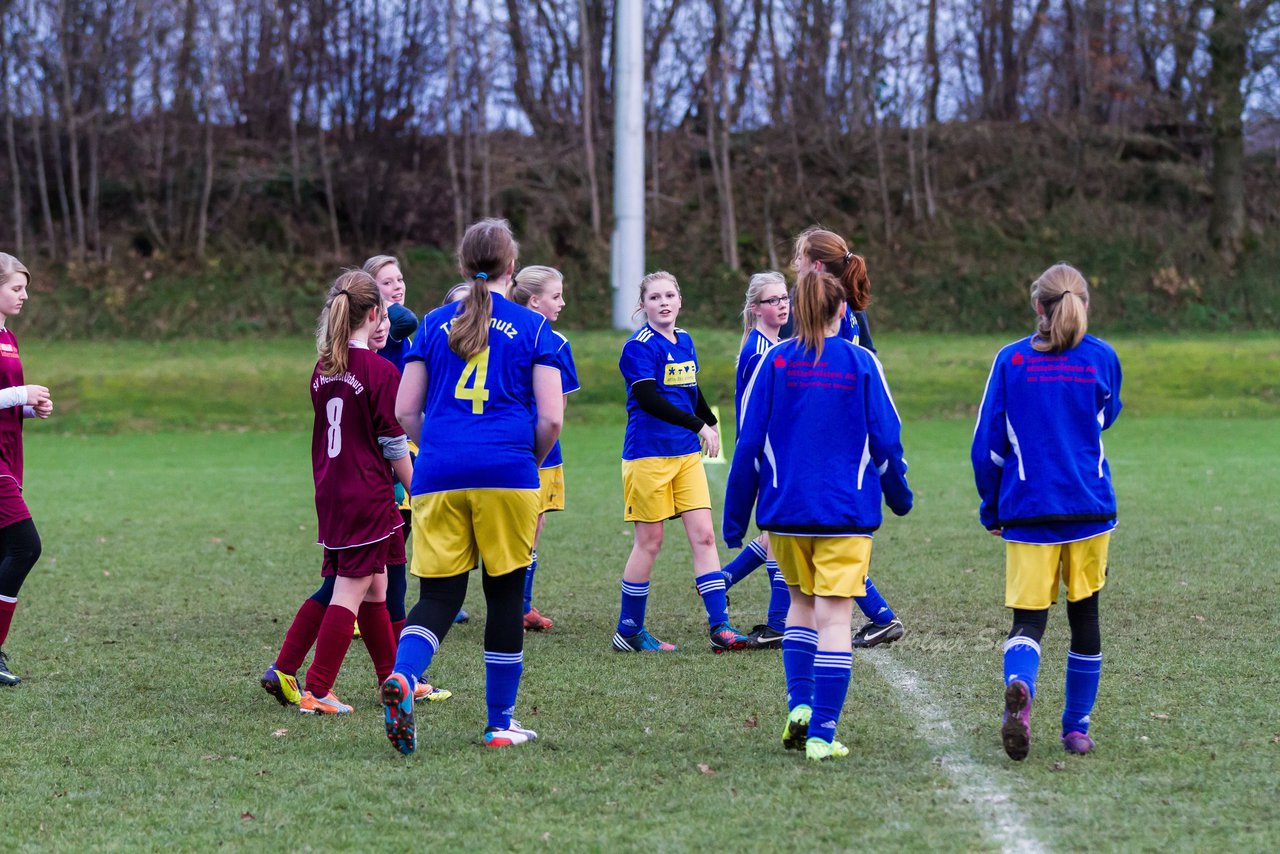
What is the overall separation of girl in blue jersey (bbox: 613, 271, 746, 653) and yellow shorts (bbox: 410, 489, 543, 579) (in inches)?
70.4

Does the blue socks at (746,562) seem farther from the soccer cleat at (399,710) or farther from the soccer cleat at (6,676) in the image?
the soccer cleat at (6,676)

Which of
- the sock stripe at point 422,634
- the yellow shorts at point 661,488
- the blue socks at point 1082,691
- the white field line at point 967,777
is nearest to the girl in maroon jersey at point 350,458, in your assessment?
the sock stripe at point 422,634

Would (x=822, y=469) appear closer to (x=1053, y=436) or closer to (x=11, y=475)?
(x=1053, y=436)

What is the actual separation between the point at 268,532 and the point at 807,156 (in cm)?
2230

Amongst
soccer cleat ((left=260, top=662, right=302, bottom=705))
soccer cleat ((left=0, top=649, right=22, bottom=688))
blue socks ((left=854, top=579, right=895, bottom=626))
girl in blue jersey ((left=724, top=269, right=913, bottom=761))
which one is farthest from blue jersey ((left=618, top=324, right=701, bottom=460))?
soccer cleat ((left=0, top=649, right=22, bottom=688))

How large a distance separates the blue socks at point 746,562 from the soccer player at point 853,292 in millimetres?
684

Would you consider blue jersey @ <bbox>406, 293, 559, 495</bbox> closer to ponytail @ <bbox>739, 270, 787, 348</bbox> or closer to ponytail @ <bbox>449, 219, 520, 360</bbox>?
ponytail @ <bbox>449, 219, 520, 360</bbox>

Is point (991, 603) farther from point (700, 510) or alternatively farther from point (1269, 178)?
point (1269, 178)

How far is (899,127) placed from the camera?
30.3 meters

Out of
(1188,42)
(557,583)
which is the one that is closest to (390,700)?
(557,583)

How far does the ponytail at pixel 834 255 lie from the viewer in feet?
17.6

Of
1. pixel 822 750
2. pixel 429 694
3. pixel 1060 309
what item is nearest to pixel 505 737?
pixel 429 694

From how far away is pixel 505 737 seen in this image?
4863mm

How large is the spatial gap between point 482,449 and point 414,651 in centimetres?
75
